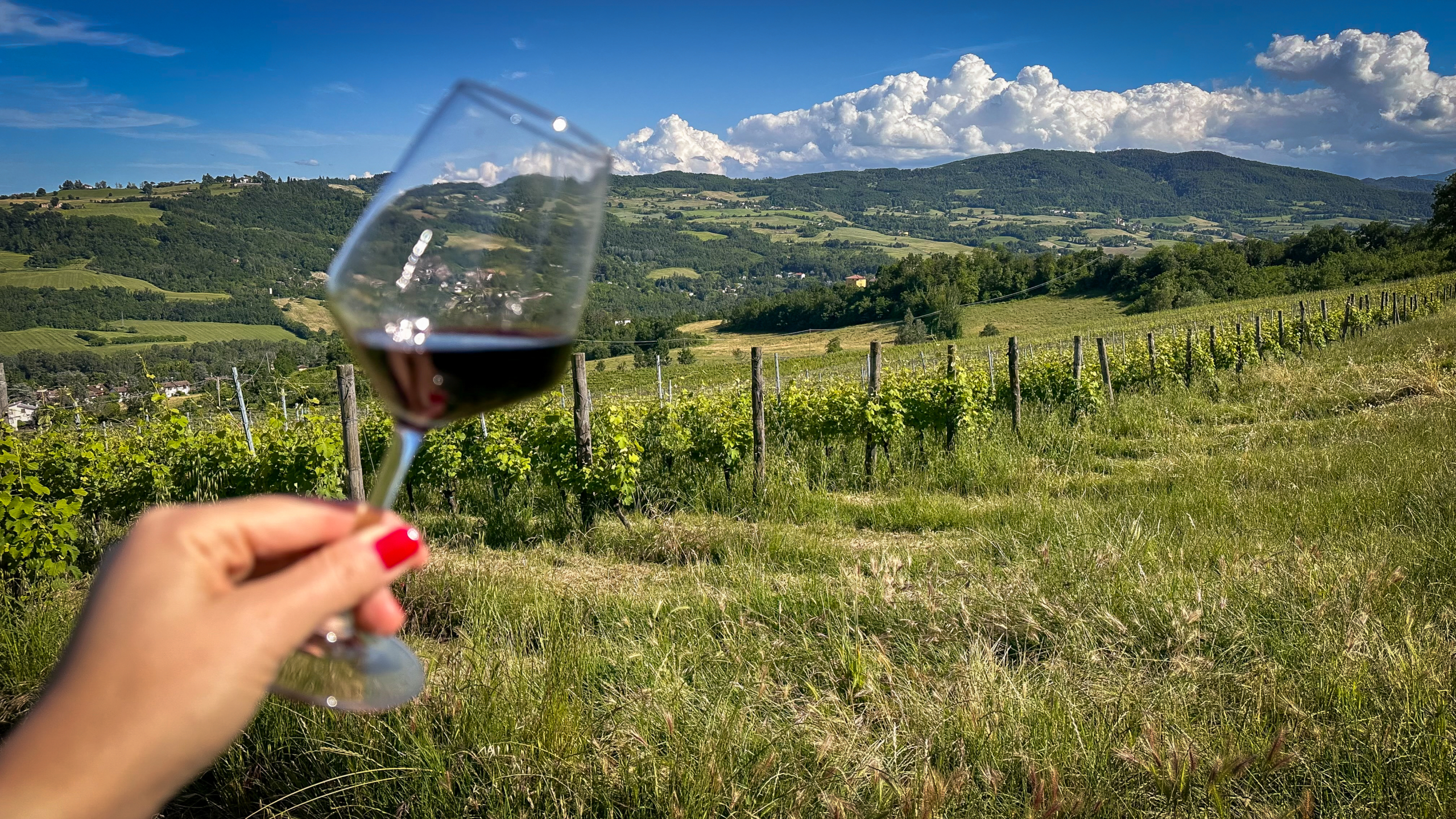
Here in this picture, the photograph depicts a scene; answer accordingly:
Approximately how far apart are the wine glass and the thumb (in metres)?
0.11

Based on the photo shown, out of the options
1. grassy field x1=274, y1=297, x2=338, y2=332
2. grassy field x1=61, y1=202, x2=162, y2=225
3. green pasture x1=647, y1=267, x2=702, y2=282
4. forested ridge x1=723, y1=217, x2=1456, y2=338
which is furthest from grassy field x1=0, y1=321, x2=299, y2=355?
green pasture x1=647, y1=267, x2=702, y2=282

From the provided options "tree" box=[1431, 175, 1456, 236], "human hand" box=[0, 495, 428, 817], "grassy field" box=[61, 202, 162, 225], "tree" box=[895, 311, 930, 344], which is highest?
"grassy field" box=[61, 202, 162, 225]

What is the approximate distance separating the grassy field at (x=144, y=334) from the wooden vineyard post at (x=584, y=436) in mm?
61086

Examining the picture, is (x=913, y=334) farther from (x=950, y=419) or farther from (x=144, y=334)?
(x=144, y=334)

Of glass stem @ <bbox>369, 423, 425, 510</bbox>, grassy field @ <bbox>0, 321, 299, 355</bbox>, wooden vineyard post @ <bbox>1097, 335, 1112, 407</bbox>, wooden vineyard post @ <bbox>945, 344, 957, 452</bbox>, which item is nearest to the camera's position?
glass stem @ <bbox>369, 423, 425, 510</bbox>

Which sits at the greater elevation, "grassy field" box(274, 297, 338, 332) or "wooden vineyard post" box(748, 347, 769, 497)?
"grassy field" box(274, 297, 338, 332)

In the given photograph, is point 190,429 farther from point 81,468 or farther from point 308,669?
point 308,669

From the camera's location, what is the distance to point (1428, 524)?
4.38 m

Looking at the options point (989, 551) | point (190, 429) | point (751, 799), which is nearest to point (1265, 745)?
point (751, 799)

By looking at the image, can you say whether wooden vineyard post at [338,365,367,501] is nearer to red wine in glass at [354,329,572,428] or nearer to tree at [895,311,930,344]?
red wine in glass at [354,329,572,428]

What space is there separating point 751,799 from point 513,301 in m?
Answer: 1.71

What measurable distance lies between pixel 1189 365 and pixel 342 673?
59.3 ft

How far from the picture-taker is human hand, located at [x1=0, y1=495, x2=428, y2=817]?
0.54 metres

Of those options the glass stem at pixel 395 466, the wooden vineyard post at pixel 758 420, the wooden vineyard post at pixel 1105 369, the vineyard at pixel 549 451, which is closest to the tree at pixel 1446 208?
the wooden vineyard post at pixel 1105 369
